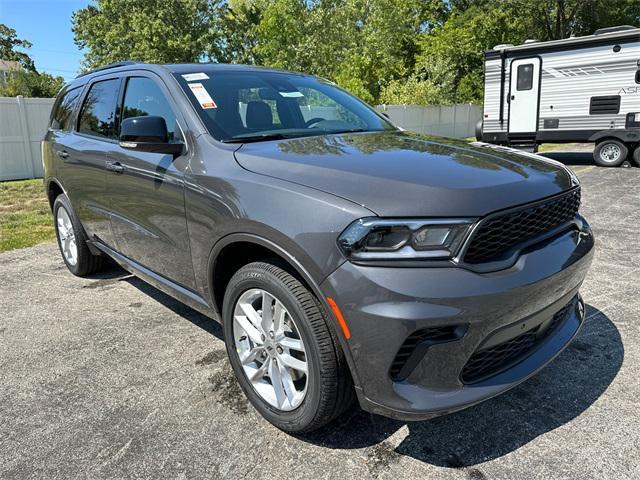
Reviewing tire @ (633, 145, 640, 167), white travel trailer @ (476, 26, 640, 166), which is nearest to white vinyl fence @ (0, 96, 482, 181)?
white travel trailer @ (476, 26, 640, 166)

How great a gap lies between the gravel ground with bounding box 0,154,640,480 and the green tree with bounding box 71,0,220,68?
29.9m

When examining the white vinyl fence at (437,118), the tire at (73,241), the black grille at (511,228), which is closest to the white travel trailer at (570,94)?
the white vinyl fence at (437,118)

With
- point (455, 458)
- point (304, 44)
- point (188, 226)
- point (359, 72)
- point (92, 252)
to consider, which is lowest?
point (455, 458)

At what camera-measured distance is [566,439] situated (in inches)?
92.7

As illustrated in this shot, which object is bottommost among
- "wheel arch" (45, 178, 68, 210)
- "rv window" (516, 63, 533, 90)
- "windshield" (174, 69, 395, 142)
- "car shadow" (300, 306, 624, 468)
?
"car shadow" (300, 306, 624, 468)

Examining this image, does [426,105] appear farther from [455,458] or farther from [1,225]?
[455,458]

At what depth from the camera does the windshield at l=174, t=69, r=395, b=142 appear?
2.96 meters

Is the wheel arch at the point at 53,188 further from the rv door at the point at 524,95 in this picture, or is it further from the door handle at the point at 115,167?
the rv door at the point at 524,95

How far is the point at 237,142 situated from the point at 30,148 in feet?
40.1

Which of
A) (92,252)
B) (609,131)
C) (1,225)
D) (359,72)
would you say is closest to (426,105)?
(359,72)

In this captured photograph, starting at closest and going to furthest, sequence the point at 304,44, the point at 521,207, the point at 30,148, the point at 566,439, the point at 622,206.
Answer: the point at 521,207, the point at 566,439, the point at 622,206, the point at 30,148, the point at 304,44

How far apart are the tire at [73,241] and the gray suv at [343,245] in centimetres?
134

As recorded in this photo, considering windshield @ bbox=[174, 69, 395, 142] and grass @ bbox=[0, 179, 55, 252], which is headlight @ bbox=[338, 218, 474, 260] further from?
grass @ bbox=[0, 179, 55, 252]

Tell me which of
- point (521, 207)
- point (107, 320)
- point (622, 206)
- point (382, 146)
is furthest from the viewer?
point (622, 206)
